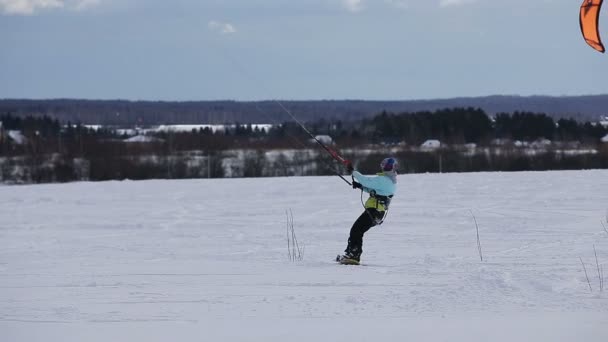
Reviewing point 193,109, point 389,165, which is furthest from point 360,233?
point 193,109

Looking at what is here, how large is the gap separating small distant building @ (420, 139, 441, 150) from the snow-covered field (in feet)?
164

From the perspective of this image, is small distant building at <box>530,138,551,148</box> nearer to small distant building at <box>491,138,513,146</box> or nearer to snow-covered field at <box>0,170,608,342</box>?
small distant building at <box>491,138,513,146</box>

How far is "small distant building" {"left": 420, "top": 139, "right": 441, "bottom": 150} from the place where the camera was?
72.3 meters

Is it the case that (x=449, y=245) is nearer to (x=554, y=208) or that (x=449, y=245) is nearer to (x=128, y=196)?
(x=554, y=208)

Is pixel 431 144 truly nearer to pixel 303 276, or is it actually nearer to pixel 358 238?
pixel 358 238

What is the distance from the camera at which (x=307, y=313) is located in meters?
7.57

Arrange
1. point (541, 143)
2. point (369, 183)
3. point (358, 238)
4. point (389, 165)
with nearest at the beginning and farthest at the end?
point (369, 183)
point (389, 165)
point (358, 238)
point (541, 143)

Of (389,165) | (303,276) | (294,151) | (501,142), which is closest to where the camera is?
(303,276)

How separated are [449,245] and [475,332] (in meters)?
7.21

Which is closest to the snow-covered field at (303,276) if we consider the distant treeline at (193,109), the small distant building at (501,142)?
the small distant building at (501,142)

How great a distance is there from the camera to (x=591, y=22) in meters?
7.07

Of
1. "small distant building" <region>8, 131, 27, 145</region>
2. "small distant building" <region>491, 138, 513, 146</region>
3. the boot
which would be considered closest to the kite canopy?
the boot

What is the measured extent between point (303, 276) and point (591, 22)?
4241 mm

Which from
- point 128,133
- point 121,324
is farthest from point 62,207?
point 128,133
